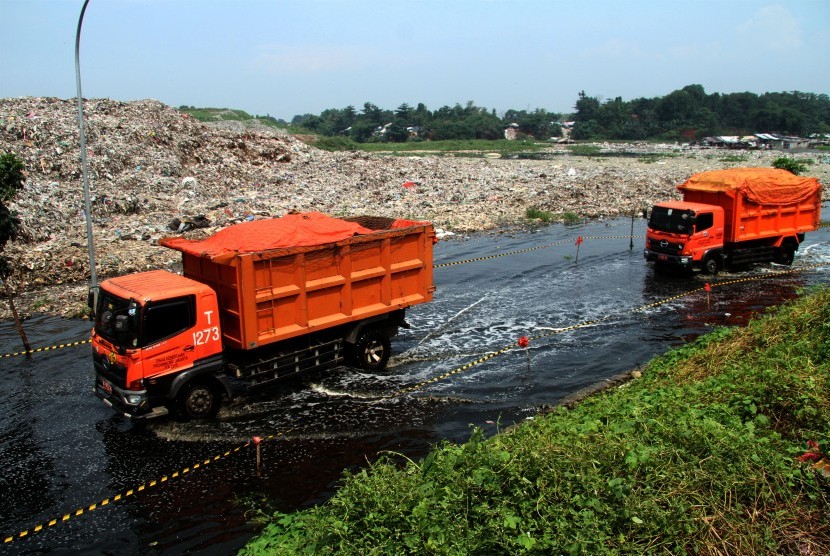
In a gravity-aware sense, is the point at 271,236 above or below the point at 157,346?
above

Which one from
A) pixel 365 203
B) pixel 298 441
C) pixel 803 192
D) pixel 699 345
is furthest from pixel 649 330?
pixel 365 203

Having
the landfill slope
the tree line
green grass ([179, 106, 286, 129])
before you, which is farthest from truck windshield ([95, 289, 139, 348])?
the tree line

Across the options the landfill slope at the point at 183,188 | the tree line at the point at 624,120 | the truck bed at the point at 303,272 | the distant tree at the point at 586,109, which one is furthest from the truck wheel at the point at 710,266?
the distant tree at the point at 586,109

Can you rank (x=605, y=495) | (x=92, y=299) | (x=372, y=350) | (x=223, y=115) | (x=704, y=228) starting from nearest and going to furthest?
(x=605, y=495)
(x=92, y=299)
(x=372, y=350)
(x=704, y=228)
(x=223, y=115)

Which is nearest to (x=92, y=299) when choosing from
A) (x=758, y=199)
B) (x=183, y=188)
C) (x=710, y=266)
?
(x=710, y=266)

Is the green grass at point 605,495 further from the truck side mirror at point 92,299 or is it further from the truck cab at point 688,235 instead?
the truck cab at point 688,235

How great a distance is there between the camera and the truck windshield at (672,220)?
53.9 ft

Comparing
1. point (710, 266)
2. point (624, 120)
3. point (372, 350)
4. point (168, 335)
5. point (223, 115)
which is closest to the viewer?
point (168, 335)

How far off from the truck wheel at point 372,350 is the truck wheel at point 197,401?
254 cm

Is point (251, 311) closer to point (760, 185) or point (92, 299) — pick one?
point (92, 299)

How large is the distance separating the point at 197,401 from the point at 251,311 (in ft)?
4.83

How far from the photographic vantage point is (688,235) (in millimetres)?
16438

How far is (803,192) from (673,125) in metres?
82.8

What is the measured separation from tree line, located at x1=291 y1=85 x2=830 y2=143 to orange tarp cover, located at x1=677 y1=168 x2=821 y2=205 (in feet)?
231
